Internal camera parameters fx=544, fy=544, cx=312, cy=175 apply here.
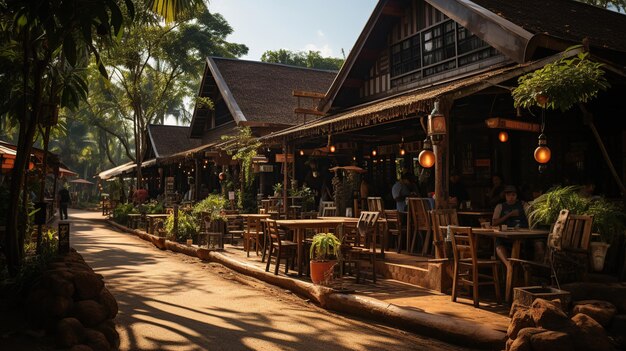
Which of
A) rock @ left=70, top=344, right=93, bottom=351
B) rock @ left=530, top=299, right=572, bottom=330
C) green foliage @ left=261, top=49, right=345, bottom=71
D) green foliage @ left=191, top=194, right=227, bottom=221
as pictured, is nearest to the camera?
rock @ left=70, top=344, right=93, bottom=351

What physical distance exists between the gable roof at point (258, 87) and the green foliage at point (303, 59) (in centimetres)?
2167

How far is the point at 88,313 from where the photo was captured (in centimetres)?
530

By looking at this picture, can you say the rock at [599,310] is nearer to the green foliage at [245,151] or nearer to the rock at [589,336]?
the rock at [589,336]

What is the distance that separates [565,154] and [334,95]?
6.92 m

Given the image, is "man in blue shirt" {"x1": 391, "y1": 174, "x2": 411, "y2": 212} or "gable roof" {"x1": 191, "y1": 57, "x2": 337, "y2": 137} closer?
"man in blue shirt" {"x1": 391, "y1": 174, "x2": 411, "y2": 212}

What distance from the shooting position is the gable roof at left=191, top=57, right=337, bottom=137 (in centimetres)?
2334

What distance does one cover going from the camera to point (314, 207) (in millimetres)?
18250

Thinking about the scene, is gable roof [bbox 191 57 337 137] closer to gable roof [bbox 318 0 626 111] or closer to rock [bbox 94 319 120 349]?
gable roof [bbox 318 0 626 111]

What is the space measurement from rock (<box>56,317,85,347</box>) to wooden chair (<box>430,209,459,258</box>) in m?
4.90

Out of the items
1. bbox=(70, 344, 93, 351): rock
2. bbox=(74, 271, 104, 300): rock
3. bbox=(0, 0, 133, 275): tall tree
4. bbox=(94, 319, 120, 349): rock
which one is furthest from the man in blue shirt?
bbox=(70, 344, 93, 351): rock

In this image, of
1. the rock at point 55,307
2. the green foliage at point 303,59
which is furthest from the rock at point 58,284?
the green foliage at point 303,59

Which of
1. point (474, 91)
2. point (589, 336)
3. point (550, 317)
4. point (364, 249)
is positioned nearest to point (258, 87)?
point (364, 249)

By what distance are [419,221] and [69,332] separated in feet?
22.4

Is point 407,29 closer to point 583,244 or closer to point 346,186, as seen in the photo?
point 346,186
